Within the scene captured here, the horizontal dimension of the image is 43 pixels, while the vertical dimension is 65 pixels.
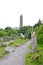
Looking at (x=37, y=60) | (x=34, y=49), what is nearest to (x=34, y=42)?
(x=34, y=49)

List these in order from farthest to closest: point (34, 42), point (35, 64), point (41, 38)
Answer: point (41, 38), point (34, 42), point (35, 64)

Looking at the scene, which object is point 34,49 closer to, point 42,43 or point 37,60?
point 37,60

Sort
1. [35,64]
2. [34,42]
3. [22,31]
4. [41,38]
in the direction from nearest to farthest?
[35,64] < [34,42] < [41,38] < [22,31]

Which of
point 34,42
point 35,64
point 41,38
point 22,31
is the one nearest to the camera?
point 35,64

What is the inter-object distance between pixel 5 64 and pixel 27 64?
1790mm

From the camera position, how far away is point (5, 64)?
57.0ft

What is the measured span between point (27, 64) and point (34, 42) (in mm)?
7135

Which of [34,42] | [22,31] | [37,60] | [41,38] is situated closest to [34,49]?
[34,42]

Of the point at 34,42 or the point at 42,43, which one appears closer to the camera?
the point at 34,42

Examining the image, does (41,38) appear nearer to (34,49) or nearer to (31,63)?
(34,49)

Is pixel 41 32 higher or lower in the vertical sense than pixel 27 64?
higher

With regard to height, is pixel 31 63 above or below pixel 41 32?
below

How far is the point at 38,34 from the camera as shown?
3653 cm

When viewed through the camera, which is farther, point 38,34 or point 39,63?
point 38,34
